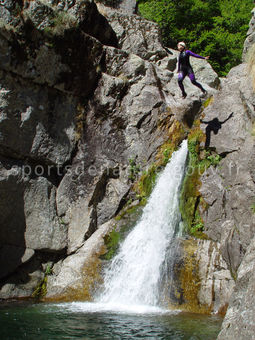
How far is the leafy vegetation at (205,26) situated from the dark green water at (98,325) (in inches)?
654

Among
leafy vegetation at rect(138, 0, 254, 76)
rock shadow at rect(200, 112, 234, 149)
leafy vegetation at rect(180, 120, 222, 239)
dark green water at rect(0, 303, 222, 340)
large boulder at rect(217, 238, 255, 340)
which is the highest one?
leafy vegetation at rect(138, 0, 254, 76)

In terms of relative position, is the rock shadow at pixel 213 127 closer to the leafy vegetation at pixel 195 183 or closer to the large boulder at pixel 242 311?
the leafy vegetation at pixel 195 183

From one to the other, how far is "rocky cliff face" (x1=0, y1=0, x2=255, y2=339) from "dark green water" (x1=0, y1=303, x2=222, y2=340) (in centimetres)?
148

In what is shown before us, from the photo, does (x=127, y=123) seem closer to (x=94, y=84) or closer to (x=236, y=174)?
(x=94, y=84)

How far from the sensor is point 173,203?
9781 millimetres

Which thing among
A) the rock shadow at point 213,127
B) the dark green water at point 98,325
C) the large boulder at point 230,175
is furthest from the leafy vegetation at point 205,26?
the dark green water at point 98,325

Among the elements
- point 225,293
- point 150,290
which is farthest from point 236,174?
point 150,290

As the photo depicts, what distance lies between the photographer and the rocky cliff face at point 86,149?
29.1 ft

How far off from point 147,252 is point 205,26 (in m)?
17.1

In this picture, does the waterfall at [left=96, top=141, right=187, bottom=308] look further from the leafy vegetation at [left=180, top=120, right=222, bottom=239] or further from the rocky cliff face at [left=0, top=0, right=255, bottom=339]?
the rocky cliff face at [left=0, top=0, right=255, bottom=339]

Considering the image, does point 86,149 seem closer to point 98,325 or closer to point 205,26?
point 98,325

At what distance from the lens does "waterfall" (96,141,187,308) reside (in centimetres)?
822

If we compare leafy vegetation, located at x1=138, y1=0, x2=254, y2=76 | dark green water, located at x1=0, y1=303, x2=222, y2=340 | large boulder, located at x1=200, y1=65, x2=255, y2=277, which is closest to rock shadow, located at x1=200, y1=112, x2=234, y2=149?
large boulder, located at x1=200, y1=65, x2=255, y2=277

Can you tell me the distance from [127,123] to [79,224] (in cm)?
396
